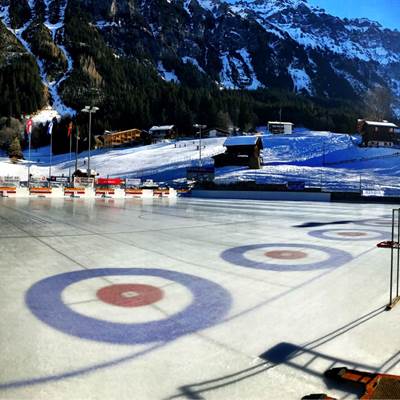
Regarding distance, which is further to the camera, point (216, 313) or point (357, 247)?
point (357, 247)

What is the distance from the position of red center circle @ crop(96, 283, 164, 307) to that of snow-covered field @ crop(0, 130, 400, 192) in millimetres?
53365

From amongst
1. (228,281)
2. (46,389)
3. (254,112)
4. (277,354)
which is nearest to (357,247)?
(228,281)

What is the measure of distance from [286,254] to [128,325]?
17.9ft

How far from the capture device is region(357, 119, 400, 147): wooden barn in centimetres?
10138

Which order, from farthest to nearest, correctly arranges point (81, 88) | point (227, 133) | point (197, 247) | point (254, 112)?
point (81, 88) → point (254, 112) → point (227, 133) → point (197, 247)

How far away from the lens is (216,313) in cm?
548

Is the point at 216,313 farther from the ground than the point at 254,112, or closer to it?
closer to it

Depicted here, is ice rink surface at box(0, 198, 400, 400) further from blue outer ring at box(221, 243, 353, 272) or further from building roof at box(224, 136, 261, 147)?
building roof at box(224, 136, 261, 147)

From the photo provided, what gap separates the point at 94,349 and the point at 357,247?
324 inches

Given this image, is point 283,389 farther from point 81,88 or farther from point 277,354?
point 81,88

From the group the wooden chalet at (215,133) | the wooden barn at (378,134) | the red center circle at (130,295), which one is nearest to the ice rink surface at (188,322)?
the red center circle at (130,295)

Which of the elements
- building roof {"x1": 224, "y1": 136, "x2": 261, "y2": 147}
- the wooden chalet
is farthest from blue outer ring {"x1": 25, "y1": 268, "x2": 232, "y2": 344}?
the wooden chalet

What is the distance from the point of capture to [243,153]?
3167 inches

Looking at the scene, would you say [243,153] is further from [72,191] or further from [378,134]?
[72,191]
